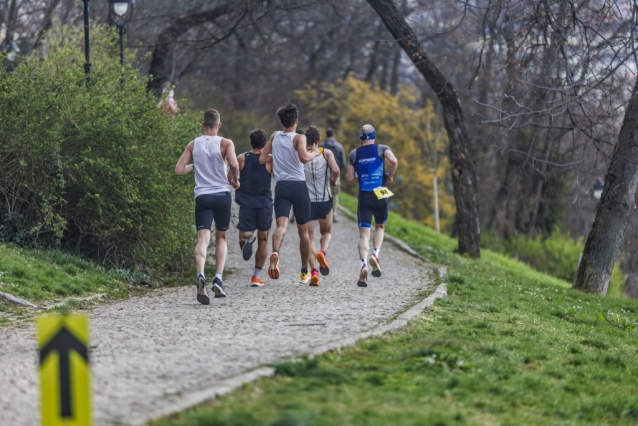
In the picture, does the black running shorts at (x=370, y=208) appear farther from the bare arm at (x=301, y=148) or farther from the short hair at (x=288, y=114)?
the short hair at (x=288, y=114)

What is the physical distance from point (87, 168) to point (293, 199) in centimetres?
305

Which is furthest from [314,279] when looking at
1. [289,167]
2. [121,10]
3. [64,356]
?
[64,356]

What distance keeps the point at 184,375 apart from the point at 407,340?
8.35 feet

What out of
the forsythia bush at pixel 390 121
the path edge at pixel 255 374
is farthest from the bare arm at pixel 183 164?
the forsythia bush at pixel 390 121

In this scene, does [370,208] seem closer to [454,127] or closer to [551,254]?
[454,127]

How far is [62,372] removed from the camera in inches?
184

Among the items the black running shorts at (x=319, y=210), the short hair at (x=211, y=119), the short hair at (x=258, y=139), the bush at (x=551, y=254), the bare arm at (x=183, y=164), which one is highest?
the short hair at (x=211, y=119)

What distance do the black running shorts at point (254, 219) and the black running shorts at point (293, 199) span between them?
16.8 inches

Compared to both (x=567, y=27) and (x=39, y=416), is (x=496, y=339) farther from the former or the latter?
(x=567, y=27)

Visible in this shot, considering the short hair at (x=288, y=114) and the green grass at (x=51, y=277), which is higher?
the short hair at (x=288, y=114)

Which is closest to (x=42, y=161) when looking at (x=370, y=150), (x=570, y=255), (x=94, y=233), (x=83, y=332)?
(x=94, y=233)

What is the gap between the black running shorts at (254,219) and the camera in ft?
43.1

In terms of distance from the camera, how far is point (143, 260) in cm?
1453

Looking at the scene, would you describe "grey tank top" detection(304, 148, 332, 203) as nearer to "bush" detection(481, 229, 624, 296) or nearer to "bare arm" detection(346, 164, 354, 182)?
"bare arm" detection(346, 164, 354, 182)
